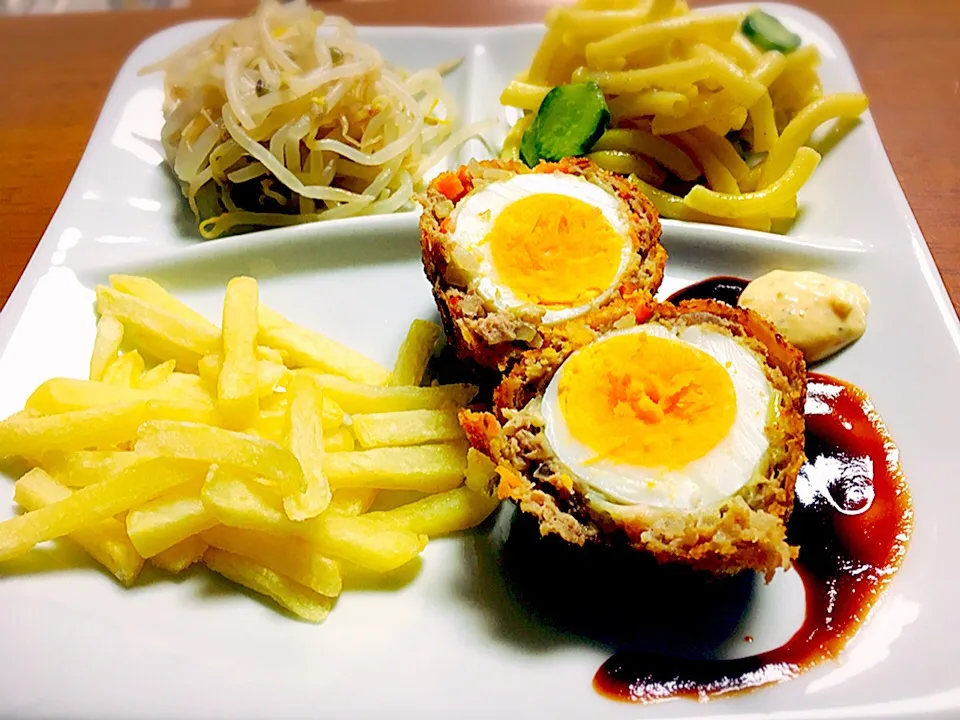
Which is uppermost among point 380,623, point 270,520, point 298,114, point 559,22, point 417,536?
point 559,22

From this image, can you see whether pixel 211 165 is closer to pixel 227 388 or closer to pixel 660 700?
pixel 227 388

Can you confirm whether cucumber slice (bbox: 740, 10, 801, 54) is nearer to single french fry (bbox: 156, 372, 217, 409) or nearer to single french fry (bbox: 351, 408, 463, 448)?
single french fry (bbox: 351, 408, 463, 448)

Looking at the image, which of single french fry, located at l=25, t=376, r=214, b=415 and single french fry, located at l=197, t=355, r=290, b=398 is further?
single french fry, located at l=197, t=355, r=290, b=398

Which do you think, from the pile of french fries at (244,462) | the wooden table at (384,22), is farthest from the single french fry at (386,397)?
the wooden table at (384,22)

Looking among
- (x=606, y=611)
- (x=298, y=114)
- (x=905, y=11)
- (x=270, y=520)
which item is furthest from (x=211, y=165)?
(x=905, y=11)

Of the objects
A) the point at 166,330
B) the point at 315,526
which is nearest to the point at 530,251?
the point at 315,526

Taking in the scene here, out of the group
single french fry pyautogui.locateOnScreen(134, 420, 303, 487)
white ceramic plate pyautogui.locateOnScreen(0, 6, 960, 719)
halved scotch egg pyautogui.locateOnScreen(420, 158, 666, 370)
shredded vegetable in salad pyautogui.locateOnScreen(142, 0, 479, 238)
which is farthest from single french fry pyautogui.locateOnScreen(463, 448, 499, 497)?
shredded vegetable in salad pyautogui.locateOnScreen(142, 0, 479, 238)
